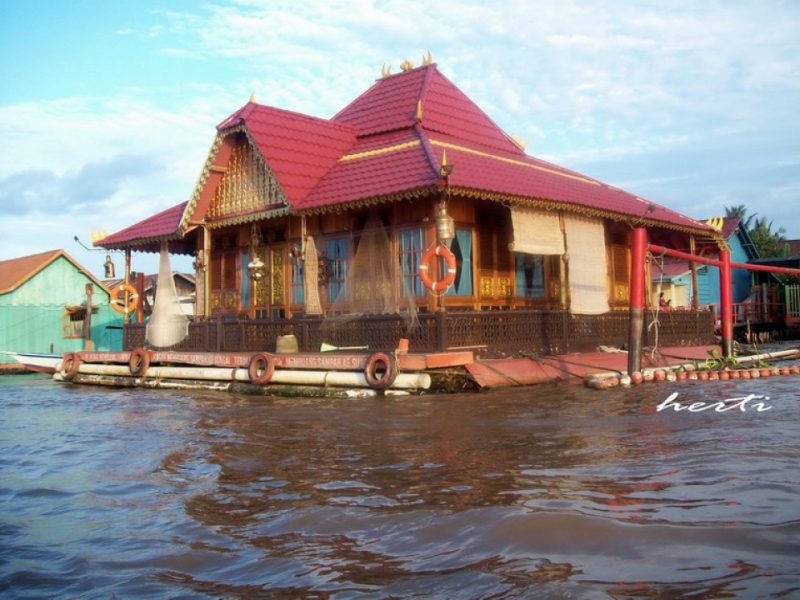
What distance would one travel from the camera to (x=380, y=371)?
10.7 m

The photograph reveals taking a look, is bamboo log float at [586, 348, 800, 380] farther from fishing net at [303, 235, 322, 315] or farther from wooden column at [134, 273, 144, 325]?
wooden column at [134, 273, 144, 325]

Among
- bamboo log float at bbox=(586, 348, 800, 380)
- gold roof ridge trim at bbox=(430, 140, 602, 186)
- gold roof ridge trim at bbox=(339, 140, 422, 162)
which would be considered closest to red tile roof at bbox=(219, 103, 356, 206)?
gold roof ridge trim at bbox=(339, 140, 422, 162)

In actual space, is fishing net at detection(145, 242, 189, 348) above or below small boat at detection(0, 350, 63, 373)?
above

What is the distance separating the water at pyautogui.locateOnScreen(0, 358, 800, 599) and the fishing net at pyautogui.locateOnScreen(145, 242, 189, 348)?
7041mm

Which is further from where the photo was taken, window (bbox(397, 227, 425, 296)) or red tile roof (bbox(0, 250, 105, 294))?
red tile roof (bbox(0, 250, 105, 294))

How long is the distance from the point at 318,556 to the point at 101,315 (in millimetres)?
25404

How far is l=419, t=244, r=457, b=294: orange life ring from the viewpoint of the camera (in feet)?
35.3

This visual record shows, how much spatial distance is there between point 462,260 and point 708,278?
2204 centimetres

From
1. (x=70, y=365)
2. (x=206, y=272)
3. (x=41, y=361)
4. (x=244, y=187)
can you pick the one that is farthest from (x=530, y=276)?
(x=41, y=361)

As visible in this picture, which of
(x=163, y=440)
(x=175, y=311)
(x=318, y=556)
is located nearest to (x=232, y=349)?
(x=175, y=311)

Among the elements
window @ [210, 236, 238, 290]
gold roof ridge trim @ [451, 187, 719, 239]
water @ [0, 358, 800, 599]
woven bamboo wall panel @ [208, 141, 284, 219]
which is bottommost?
water @ [0, 358, 800, 599]

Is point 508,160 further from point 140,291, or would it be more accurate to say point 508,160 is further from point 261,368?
point 140,291

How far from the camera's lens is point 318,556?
3.84 meters

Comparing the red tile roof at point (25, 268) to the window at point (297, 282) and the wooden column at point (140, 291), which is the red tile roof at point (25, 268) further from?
the window at point (297, 282)
